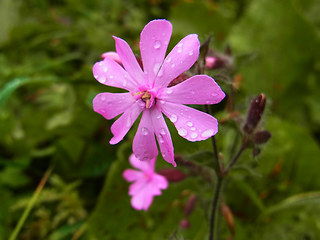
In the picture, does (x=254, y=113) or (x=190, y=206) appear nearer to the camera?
(x=254, y=113)

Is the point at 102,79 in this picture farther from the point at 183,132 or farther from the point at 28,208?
the point at 28,208

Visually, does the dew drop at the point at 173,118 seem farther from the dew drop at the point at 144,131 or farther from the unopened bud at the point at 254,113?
the unopened bud at the point at 254,113

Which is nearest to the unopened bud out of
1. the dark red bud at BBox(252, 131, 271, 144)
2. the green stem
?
the dark red bud at BBox(252, 131, 271, 144)

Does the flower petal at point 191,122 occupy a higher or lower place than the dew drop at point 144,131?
higher

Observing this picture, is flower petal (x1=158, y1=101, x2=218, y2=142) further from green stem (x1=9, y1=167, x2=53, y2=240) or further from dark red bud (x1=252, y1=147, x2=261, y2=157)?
green stem (x1=9, y1=167, x2=53, y2=240)

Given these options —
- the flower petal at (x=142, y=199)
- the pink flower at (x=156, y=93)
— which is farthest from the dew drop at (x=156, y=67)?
the flower petal at (x=142, y=199)

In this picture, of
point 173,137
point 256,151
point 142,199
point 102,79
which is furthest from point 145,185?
point 102,79
